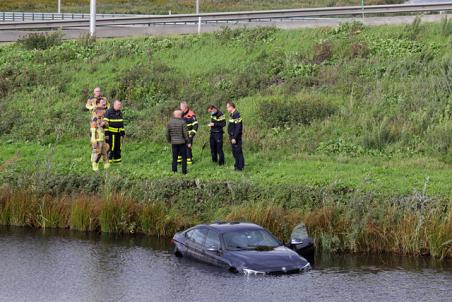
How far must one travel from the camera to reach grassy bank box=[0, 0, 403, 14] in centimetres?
8119

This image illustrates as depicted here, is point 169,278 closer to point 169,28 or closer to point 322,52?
point 322,52

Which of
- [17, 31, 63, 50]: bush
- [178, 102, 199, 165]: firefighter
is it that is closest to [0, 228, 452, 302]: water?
[178, 102, 199, 165]: firefighter

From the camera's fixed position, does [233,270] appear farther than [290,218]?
No

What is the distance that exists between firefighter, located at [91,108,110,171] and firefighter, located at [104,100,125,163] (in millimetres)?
432

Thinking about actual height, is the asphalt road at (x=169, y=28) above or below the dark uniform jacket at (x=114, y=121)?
above

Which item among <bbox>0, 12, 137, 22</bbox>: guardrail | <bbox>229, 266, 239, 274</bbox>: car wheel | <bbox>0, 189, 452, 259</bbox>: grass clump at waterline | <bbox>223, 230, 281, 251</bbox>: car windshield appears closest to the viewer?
<bbox>229, 266, 239, 274</bbox>: car wheel

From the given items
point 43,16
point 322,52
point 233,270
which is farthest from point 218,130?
point 43,16

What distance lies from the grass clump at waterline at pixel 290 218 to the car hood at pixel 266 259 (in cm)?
277

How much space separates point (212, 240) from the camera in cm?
2133

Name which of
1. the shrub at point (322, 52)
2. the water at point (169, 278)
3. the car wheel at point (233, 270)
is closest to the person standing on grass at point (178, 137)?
the water at point (169, 278)

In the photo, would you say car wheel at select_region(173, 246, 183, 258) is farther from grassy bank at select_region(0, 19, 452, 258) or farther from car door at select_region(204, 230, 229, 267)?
grassy bank at select_region(0, 19, 452, 258)

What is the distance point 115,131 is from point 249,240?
379 inches

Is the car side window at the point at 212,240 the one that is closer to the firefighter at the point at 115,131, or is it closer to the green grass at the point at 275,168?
the green grass at the point at 275,168

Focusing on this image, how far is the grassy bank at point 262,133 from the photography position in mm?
24484
